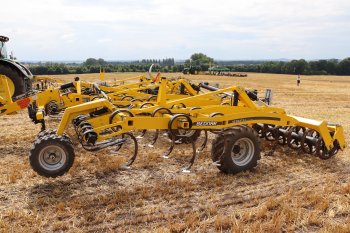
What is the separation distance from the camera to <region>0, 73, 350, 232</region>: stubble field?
461 centimetres

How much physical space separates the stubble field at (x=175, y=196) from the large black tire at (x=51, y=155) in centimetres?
31

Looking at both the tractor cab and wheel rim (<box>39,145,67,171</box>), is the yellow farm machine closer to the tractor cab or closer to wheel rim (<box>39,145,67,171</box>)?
wheel rim (<box>39,145,67,171</box>)

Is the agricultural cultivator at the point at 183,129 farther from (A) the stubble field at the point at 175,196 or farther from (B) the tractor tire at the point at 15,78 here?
(B) the tractor tire at the point at 15,78

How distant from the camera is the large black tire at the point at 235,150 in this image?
254 inches

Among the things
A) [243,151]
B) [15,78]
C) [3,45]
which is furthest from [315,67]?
[243,151]

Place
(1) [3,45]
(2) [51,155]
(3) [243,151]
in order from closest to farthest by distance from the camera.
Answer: (2) [51,155] < (3) [243,151] < (1) [3,45]

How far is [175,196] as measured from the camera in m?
5.51

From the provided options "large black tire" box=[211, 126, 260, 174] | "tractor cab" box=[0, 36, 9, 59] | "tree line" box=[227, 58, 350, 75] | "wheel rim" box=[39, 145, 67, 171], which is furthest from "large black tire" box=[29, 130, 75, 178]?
"tree line" box=[227, 58, 350, 75]

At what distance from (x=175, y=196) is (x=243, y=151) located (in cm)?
186

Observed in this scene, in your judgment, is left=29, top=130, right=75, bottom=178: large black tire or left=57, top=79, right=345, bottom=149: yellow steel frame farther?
left=57, top=79, right=345, bottom=149: yellow steel frame

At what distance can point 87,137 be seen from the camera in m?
5.95

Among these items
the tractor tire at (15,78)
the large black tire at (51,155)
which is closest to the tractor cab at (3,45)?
the tractor tire at (15,78)

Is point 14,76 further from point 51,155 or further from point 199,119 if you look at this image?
point 199,119

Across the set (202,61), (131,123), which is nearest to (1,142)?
(131,123)
